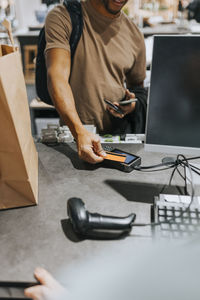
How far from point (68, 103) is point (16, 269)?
609 mm

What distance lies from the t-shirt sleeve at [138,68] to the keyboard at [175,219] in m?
0.86

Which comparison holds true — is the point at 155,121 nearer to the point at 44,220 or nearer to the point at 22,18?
the point at 44,220

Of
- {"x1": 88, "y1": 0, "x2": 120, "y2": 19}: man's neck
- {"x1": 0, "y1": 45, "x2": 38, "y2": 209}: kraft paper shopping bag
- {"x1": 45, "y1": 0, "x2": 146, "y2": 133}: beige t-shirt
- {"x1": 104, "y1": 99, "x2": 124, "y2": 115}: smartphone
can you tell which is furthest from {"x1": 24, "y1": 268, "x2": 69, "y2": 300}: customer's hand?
{"x1": 88, "y1": 0, "x2": 120, "y2": 19}: man's neck

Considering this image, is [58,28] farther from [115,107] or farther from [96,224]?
[96,224]

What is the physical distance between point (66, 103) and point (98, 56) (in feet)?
1.21

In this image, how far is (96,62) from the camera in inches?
47.5

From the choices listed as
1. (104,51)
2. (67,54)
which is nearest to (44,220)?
(67,54)

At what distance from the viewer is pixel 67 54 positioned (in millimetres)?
1094

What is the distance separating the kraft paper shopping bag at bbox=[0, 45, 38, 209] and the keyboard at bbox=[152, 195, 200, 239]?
33cm

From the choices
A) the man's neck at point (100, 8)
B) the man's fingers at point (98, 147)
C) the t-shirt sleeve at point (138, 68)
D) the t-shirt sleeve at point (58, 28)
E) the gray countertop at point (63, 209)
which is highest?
the man's neck at point (100, 8)

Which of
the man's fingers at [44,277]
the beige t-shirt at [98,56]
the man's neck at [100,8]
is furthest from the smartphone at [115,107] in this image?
the man's fingers at [44,277]

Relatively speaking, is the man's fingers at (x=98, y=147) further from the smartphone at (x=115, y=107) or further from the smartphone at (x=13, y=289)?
the smartphone at (x=13, y=289)

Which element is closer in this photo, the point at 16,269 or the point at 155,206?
the point at 16,269

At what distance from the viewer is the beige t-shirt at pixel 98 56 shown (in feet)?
3.63
